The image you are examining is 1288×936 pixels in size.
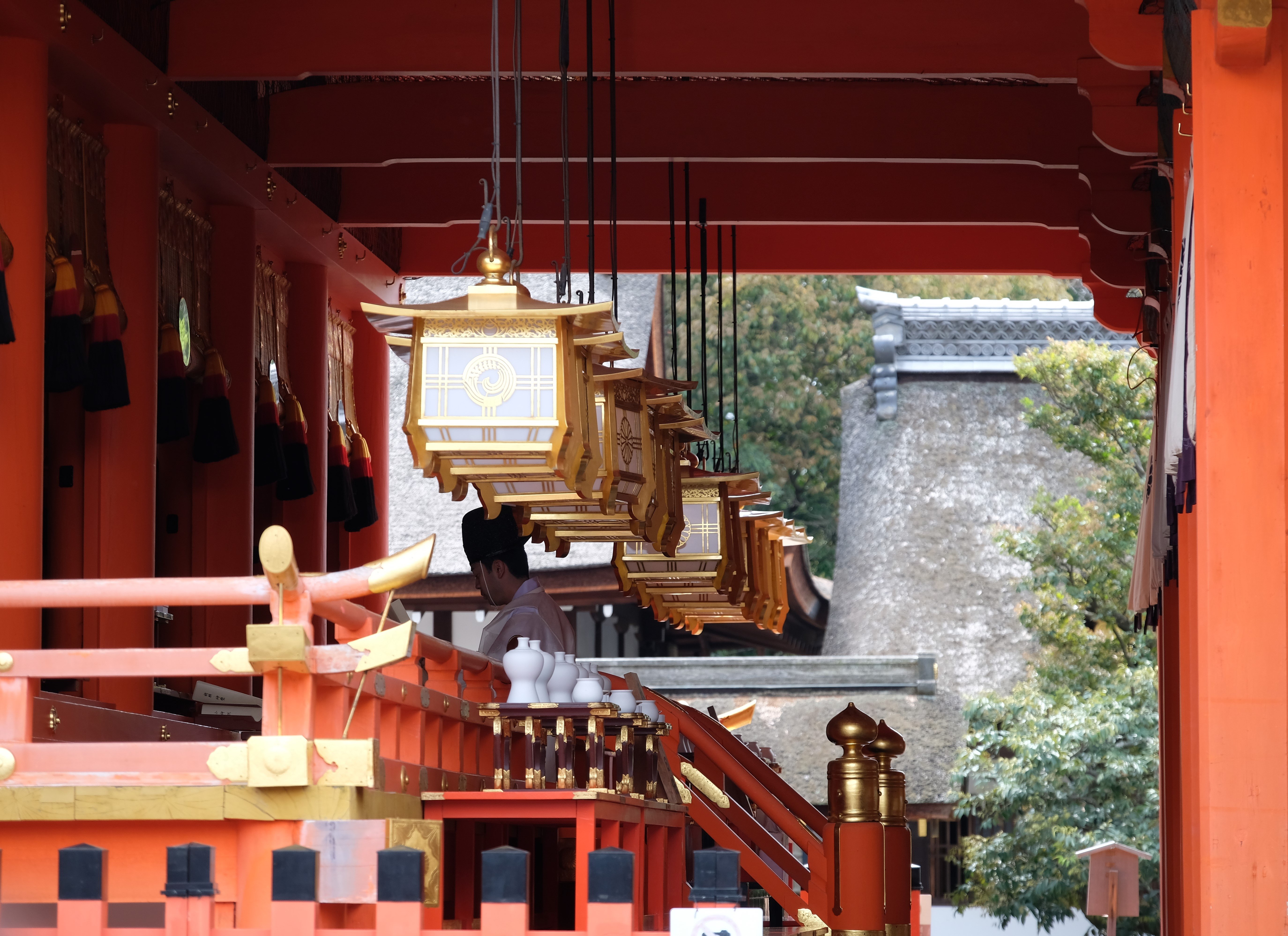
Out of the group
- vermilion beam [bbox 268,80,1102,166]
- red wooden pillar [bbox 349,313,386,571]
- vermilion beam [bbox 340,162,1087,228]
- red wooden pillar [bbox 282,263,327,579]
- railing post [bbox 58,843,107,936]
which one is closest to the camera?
railing post [bbox 58,843,107,936]

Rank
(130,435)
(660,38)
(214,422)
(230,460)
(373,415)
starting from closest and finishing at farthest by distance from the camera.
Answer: (130,435) → (660,38) → (214,422) → (230,460) → (373,415)

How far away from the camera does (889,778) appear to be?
258 inches

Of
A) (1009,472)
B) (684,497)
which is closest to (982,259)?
(684,497)

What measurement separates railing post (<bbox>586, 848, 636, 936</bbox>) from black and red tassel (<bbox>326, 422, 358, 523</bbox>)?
22.0 feet

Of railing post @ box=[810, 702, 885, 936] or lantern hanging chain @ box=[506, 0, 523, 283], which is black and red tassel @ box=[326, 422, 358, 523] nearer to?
railing post @ box=[810, 702, 885, 936]

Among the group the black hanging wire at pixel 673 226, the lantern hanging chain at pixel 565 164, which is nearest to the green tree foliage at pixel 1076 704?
the black hanging wire at pixel 673 226

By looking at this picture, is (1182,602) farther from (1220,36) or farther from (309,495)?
(309,495)

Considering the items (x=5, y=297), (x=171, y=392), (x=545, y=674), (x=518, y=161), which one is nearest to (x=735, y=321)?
(x=171, y=392)

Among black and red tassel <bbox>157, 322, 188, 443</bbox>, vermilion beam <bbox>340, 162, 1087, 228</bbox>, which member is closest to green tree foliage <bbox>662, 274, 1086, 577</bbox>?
vermilion beam <bbox>340, 162, 1087, 228</bbox>

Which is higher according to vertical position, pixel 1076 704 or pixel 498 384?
pixel 498 384

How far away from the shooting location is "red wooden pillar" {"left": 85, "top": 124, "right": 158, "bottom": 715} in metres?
6.88

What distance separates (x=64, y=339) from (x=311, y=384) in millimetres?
3192

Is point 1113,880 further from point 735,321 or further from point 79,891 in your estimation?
point 79,891

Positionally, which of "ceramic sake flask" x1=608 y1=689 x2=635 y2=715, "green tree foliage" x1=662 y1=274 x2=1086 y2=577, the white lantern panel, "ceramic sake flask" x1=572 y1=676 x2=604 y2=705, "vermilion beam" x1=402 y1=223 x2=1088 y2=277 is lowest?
"ceramic sake flask" x1=608 y1=689 x2=635 y2=715
